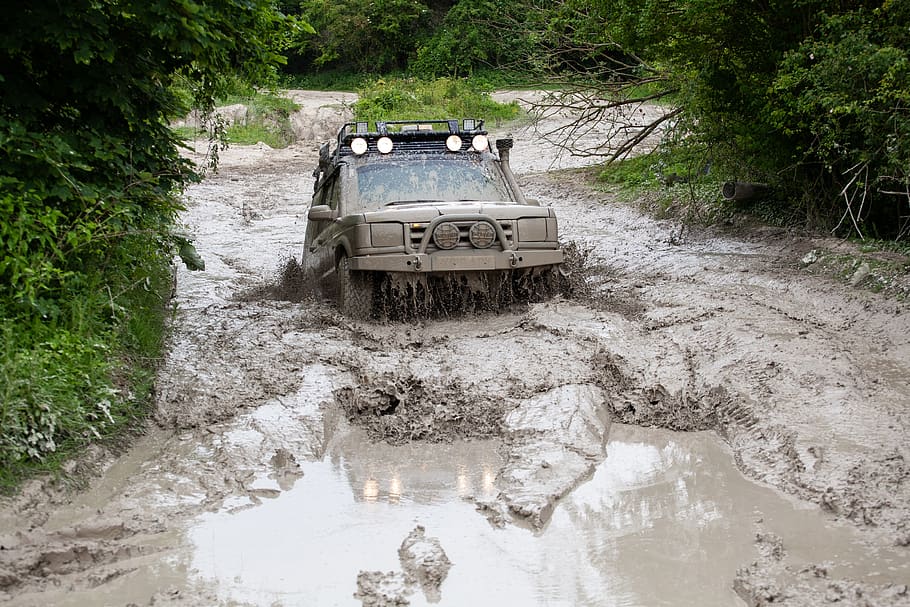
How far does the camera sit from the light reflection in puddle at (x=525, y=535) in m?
3.74

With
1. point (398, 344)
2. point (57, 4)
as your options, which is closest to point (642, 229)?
point (398, 344)

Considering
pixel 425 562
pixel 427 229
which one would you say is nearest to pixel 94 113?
pixel 427 229

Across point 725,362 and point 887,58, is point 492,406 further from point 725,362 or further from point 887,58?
point 887,58

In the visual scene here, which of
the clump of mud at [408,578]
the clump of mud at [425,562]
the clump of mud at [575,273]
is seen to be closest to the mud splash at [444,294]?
the clump of mud at [575,273]

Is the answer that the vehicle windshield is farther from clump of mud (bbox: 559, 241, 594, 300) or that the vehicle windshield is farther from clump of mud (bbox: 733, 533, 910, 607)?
clump of mud (bbox: 733, 533, 910, 607)

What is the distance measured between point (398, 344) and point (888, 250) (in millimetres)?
5161

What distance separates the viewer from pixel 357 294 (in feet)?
26.2

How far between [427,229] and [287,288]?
3.18 metres

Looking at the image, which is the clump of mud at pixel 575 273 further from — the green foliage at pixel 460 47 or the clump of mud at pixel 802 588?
the green foliage at pixel 460 47

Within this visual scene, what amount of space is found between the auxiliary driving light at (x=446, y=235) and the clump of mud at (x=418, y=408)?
62.1 inches

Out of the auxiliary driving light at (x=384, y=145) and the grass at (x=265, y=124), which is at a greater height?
the grass at (x=265, y=124)

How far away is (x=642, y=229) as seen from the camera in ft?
44.9

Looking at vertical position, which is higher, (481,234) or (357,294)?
(481,234)

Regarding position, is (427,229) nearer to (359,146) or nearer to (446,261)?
(446,261)
